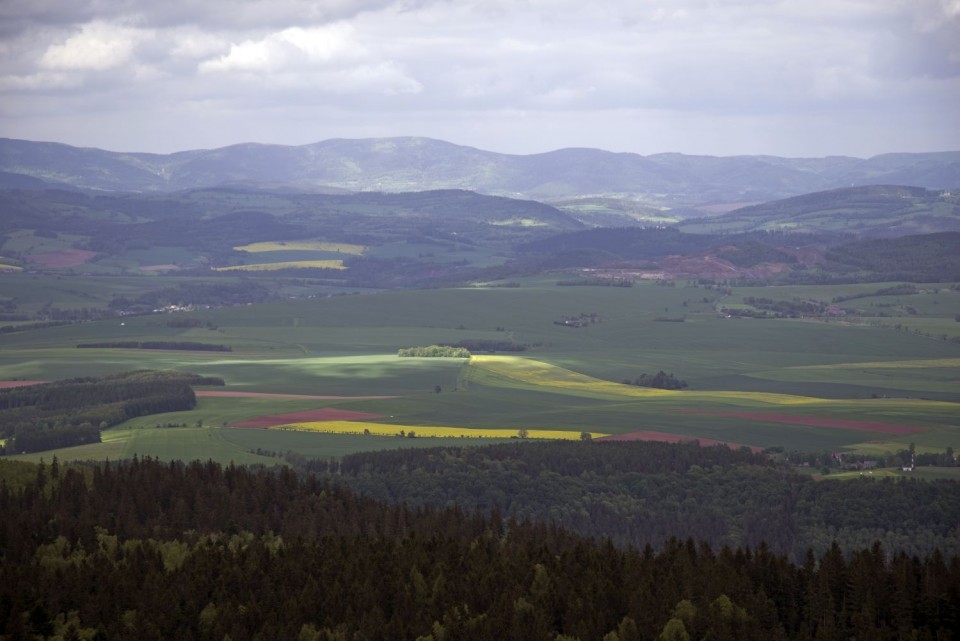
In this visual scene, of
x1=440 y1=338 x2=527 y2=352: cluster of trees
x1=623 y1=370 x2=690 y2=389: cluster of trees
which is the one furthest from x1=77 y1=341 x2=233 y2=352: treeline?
x1=623 y1=370 x2=690 y2=389: cluster of trees

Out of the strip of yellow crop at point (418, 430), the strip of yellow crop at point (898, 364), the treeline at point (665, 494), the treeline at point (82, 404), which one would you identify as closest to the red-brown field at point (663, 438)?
the strip of yellow crop at point (418, 430)

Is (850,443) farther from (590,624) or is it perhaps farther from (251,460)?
(590,624)

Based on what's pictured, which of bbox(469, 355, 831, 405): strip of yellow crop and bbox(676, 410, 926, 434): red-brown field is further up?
bbox(469, 355, 831, 405): strip of yellow crop

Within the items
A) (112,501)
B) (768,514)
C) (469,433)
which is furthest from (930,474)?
(112,501)

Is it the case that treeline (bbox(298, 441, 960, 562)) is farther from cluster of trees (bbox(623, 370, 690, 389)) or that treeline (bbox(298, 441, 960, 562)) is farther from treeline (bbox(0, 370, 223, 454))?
cluster of trees (bbox(623, 370, 690, 389))

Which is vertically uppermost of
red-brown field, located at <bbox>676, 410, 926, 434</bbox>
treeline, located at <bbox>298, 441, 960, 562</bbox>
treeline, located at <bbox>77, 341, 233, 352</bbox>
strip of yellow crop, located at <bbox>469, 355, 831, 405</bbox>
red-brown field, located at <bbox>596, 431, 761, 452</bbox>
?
treeline, located at <bbox>77, 341, 233, 352</bbox>

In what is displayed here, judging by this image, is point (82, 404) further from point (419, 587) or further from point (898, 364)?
point (898, 364)
